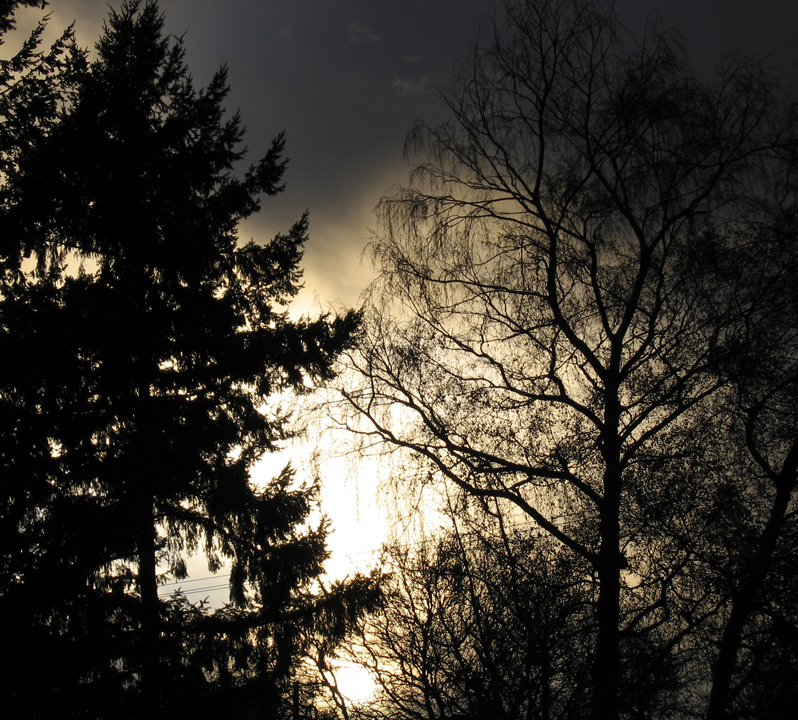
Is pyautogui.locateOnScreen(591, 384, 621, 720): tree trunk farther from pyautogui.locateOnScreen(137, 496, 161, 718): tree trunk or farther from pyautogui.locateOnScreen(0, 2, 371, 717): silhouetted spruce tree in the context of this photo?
pyautogui.locateOnScreen(137, 496, 161, 718): tree trunk

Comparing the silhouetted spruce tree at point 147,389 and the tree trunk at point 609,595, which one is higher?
the silhouetted spruce tree at point 147,389

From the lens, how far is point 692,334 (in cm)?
784

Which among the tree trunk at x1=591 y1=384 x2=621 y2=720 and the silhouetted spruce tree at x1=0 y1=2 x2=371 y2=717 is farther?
the silhouetted spruce tree at x1=0 y1=2 x2=371 y2=717

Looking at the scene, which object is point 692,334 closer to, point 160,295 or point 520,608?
point 520,608

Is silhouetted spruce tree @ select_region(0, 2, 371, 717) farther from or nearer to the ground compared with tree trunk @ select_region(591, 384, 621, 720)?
farther from the ground

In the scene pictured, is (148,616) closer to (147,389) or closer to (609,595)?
(147,389)

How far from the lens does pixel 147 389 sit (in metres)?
10.0

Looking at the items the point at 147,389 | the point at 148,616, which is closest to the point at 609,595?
the point at 148,616

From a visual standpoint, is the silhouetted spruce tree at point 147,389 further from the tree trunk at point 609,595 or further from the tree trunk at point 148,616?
the tree trunk at point 609,595

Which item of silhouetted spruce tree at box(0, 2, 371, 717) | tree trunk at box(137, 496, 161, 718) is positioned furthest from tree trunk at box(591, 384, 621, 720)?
tree trunk at box(137, 496, 161, 718)

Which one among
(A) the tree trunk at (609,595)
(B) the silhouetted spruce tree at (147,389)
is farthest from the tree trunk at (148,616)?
(A) the tree trunk at (609,595)

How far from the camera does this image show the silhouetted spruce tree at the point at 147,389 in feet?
28.3

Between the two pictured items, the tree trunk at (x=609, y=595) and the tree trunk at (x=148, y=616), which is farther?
the tree trunk at (x=148, y=616)

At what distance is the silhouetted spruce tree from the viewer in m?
8.63
